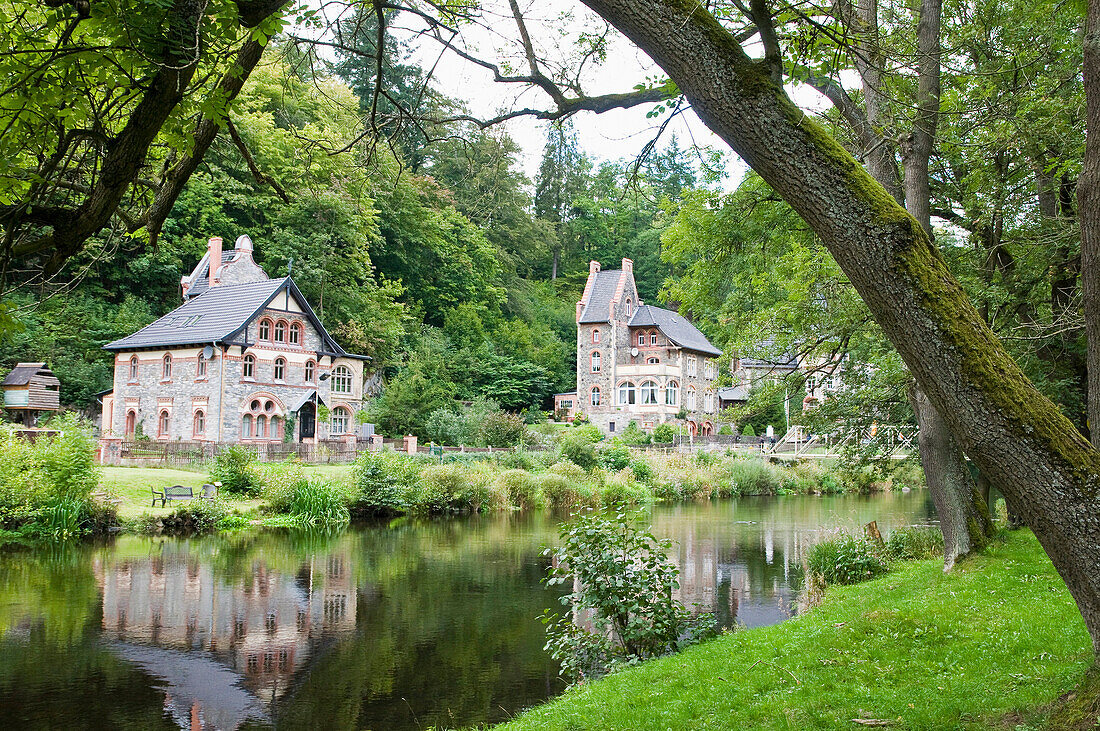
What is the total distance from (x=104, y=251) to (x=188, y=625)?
28.3 ft

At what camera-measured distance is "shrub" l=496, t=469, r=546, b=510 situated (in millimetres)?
26578

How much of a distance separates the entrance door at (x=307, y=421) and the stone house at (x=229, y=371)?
0.04 metres

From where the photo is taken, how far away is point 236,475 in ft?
75.4

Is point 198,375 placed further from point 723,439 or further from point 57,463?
point 723,439

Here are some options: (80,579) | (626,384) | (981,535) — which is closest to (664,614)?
(981,535)

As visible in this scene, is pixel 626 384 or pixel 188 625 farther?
pixel 626 384

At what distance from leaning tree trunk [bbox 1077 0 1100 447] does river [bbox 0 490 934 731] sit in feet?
21.2

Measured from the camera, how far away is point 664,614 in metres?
8.78

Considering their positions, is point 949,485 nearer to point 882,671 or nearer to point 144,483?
point 882,671

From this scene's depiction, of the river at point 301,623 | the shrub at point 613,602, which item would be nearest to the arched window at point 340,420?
the river at point 301,623

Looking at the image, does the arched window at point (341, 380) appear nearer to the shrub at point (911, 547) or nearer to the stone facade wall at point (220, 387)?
the stone facade wall at point (220, 387)

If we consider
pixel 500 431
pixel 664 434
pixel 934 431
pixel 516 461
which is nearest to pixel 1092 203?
pixel 934 431

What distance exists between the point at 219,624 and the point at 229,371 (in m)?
22.0

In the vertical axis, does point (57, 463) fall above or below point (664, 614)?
above
